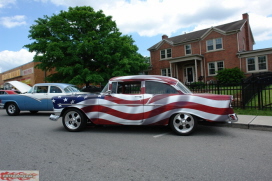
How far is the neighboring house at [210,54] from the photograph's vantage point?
22.2 metres

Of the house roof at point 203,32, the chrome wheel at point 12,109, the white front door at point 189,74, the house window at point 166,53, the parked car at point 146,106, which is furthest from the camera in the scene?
the house window at point 166,53

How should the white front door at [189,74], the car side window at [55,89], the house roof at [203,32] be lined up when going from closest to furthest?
the car side window at [55,89]
the house roof at [203,32]
the white front door at [189,74]

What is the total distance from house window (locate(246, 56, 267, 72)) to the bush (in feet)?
5.49

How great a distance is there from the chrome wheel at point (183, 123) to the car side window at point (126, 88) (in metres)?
1.32

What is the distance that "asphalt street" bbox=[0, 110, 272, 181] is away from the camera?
10.9ft

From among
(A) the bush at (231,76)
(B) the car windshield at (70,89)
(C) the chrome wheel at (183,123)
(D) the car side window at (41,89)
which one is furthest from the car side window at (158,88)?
(A) the bush at (231,76)

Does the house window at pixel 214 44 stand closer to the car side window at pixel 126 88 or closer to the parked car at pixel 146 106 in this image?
the parked car at pixel 146 106

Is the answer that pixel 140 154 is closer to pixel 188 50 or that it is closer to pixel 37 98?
pixel 37 98

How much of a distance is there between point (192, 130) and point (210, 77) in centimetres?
2040

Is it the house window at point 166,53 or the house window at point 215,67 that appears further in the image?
the house window at point 166,53

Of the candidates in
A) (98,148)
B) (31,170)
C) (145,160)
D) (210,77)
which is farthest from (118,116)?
(210,77)

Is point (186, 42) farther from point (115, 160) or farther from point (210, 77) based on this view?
point (115, 160)

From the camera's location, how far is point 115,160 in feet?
13.0

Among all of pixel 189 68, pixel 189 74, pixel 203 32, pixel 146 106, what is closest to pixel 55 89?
pixel 146 106
